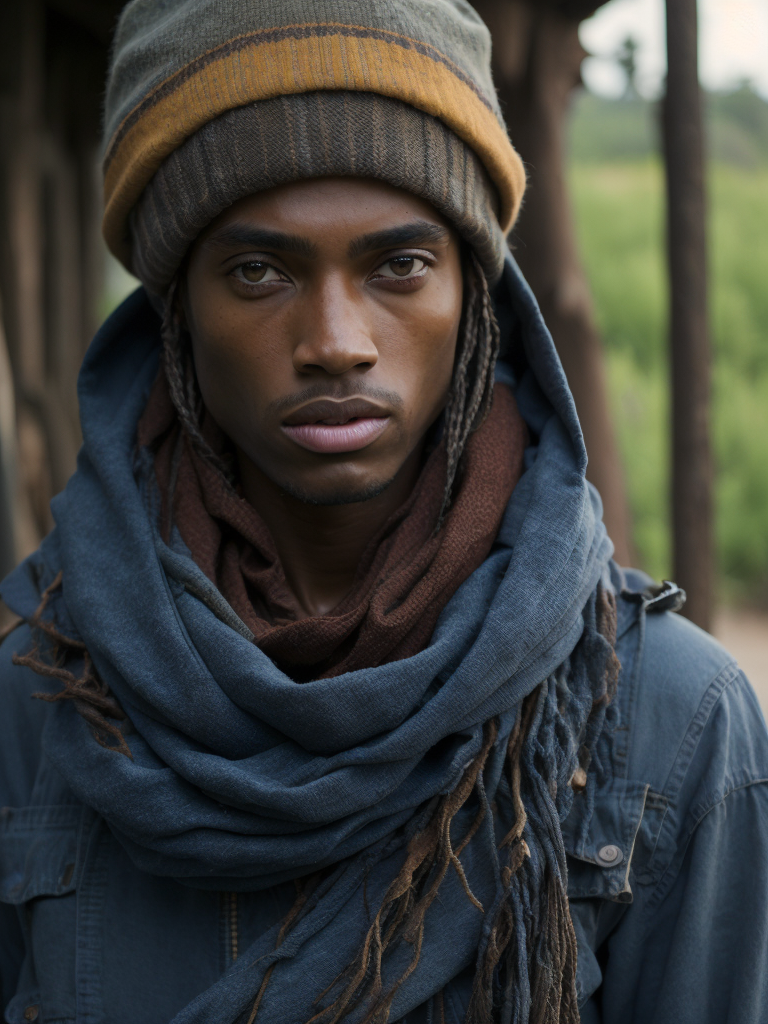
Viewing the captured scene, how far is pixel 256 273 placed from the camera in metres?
1.23

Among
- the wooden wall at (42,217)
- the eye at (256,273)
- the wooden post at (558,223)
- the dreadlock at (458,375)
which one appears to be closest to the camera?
the eye at (256,273)

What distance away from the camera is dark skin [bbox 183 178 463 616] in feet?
3.91

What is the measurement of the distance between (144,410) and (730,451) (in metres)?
6.58

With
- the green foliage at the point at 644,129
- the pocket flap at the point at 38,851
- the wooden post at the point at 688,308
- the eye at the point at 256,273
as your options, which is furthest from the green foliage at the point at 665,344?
the pocket flap at the point at 38,851

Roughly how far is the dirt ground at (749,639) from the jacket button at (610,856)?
4.68 meters

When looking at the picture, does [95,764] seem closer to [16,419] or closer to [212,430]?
[212,430]

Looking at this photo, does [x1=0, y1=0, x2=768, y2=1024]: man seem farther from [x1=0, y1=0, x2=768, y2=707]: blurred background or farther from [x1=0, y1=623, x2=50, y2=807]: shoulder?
[x1=0, y1=0, x2=768, y2=707]: blurred background

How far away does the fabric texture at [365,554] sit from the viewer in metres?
1.23

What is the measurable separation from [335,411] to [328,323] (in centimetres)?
11

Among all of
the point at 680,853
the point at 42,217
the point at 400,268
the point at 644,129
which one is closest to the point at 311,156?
the point at 400,268

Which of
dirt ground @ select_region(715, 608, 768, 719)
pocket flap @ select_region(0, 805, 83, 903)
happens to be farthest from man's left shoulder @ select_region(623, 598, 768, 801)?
dirt ground @ select_region(715, 608, 768, 719)

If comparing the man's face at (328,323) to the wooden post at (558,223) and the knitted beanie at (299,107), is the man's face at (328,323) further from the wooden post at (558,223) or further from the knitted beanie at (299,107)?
the wooden post at (558,223)

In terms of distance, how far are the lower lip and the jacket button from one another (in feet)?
1.88

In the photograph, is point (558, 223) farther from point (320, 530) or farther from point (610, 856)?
point (610, 856)
